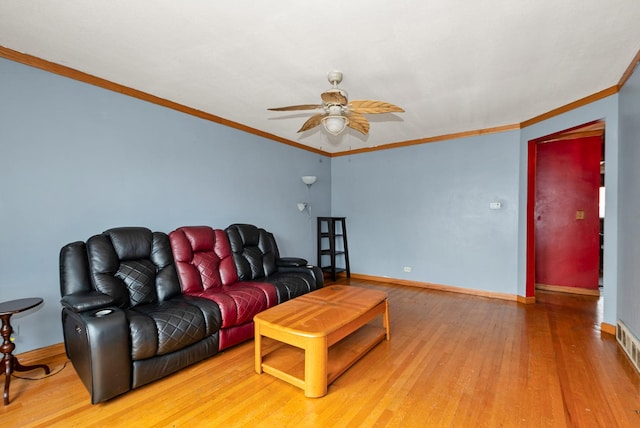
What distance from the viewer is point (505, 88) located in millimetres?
2953

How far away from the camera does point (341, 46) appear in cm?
218

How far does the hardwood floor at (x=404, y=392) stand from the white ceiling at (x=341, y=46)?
97.7 inches

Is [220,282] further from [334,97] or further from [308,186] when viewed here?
[308,186]

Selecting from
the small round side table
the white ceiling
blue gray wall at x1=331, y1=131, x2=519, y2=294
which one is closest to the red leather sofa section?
the small round side table

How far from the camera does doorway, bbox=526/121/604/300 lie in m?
4.54

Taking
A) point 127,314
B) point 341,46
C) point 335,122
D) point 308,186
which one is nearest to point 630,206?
→ point 335,122

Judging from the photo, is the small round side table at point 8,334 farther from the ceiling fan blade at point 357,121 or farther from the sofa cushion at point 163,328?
the ceiling fan blade at point 357,121

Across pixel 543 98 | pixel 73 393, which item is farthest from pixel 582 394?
pixel 73 393

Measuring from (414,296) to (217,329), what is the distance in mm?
3000

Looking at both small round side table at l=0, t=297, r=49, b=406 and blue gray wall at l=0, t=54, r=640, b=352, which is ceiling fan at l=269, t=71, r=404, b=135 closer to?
blue gray wall at l=0, t=54, r=640, b=352

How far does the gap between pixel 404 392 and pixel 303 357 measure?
2.85 feet

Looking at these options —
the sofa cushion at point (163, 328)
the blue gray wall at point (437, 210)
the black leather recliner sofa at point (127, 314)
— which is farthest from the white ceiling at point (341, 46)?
the sofa cushion at point (163, 328)

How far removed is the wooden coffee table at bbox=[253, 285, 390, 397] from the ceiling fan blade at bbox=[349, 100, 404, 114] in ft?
5.43

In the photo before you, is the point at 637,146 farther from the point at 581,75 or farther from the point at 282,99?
the point at 282,99
